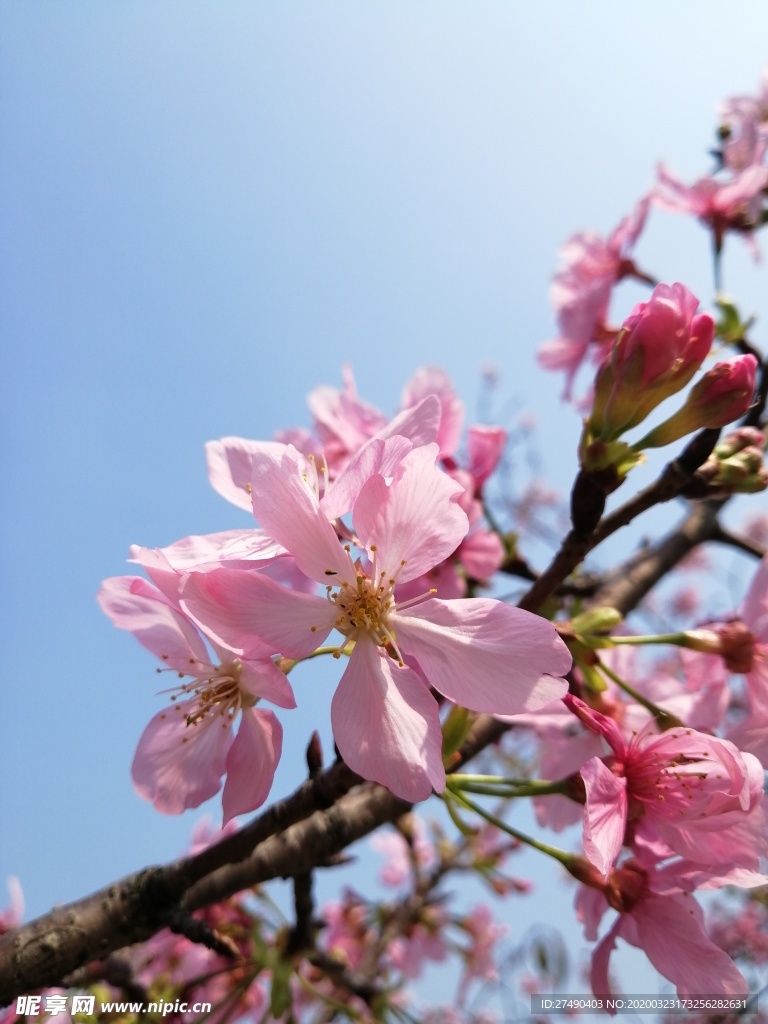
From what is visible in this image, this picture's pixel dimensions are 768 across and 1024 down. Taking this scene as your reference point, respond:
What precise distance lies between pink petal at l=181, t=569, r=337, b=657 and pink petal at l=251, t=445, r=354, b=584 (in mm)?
54

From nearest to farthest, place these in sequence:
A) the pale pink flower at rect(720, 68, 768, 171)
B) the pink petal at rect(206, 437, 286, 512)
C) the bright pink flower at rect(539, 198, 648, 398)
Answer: the pink petal at rect(206, 437, 286, 512) → the bright pink flower at rect(539, 198, 648, 398) → the pale pink flower at rect(720, 68, 768, 171)

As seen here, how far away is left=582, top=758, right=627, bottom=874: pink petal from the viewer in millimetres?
868

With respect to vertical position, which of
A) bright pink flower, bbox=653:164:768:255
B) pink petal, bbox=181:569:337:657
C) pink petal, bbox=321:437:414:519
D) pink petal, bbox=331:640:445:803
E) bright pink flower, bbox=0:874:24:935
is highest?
bright pink flower, bbox=653:164:768:255

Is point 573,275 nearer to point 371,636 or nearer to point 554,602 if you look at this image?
point 554,602

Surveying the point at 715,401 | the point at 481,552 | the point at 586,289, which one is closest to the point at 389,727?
the point at 715,401

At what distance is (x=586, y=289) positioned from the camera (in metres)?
2.23

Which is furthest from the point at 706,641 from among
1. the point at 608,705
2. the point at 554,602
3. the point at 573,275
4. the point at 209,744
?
the point at 573,275

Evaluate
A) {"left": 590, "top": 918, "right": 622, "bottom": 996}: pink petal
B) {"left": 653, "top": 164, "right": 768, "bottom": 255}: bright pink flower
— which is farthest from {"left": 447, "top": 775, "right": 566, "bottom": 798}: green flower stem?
{"left": 653, "top": 164, "right": 768, "bottom": 255}: bright pink flower

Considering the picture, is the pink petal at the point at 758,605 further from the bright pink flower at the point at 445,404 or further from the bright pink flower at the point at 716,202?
the bright pink flower at the point at 716,202

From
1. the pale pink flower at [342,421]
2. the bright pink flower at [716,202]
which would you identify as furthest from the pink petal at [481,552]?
the bright pink flower at [716,202]

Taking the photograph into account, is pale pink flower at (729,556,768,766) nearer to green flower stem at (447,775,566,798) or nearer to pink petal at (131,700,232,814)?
green flower stem at (447,775,566,798)

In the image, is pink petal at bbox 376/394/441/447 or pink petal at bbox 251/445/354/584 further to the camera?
pink petal at bbox 376/394/441/447

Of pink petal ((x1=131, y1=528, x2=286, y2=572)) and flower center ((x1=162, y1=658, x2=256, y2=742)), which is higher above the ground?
pink petal ((x1=131, y1=528, x2=286, y2=572))

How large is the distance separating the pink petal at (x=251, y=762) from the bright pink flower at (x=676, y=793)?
→ 411 millimetres
